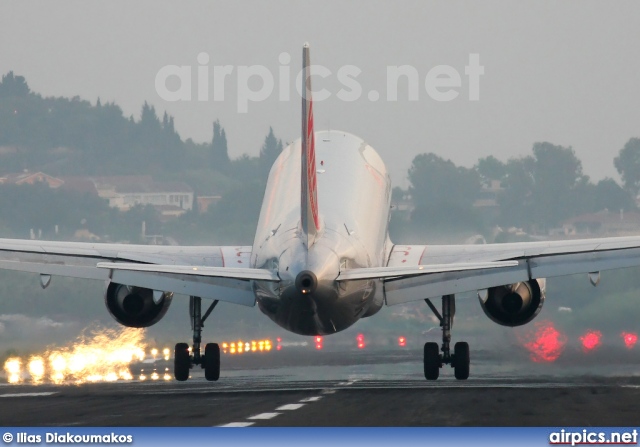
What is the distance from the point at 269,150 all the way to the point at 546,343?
44.8 metres

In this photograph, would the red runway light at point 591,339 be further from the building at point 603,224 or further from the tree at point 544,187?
the tree at point 544,187

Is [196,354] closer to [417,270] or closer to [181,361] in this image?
[181,361]

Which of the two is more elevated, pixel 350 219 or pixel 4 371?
pixel 350 219

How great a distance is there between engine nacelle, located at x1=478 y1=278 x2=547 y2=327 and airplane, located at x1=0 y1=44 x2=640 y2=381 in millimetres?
24

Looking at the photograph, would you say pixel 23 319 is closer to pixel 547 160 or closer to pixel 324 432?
pixel 547 160

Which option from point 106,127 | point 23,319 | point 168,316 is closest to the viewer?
point 23,319

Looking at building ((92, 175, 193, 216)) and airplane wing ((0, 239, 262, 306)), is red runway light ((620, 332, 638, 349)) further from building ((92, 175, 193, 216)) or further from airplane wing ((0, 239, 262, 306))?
building ((92, 175, 193, 216))

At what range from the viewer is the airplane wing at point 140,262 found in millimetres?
32812

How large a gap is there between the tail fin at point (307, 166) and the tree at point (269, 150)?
4750 centimetres

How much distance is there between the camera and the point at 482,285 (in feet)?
110

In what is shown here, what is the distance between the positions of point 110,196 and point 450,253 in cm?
4911

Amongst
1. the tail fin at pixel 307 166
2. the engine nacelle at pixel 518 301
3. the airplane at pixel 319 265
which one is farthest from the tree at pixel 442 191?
the tail fin at pixel 307 166

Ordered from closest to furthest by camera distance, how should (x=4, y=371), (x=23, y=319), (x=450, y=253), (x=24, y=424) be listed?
(x=24, y=424) → (x=450, y=253) → (x=4, y=371) → (x=23, y=319)

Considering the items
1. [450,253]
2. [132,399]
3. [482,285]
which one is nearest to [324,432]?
[132,399]
